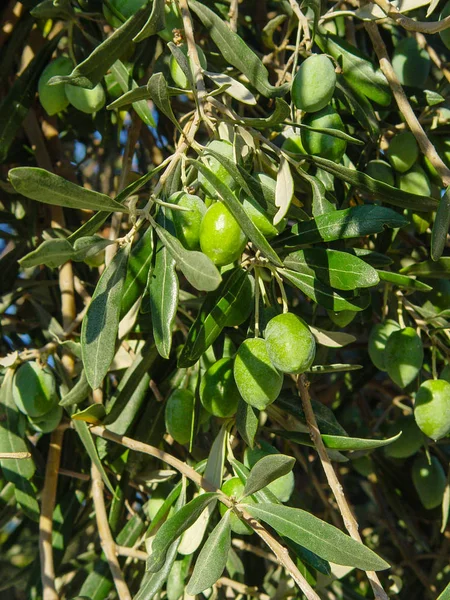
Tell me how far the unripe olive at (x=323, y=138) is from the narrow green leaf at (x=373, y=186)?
0.02 metres

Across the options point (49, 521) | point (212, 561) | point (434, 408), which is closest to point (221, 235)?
point (212, 561)

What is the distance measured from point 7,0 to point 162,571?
3.92 ft

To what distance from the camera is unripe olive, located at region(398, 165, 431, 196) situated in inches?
47.0

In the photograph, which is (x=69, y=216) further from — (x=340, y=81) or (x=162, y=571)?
(x=162, y=571)

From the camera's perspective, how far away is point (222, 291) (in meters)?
0.94

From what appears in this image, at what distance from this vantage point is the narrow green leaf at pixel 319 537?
802 millimetres

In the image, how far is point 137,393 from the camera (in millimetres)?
1229

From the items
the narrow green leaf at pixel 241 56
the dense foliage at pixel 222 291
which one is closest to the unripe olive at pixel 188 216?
the dense foliage at pixel 222 291

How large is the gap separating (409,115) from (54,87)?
26.2 inches

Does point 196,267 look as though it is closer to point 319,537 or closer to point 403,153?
point 319,537

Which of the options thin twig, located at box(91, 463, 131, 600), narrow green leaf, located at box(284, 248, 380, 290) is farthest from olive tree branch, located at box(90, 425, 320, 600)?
narrow green leaf, located at box(284, 248, 380, 290)

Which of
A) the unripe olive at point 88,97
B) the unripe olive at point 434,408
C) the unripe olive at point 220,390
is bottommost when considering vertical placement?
the unripe olive at point 434,408

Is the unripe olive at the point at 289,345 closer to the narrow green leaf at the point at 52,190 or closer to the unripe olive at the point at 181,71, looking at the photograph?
the narrow green leaf at the point at 52,190

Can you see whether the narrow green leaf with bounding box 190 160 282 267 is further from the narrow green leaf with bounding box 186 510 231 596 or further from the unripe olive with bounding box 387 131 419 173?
the unripe olive with bounding box 387 131 419 173
